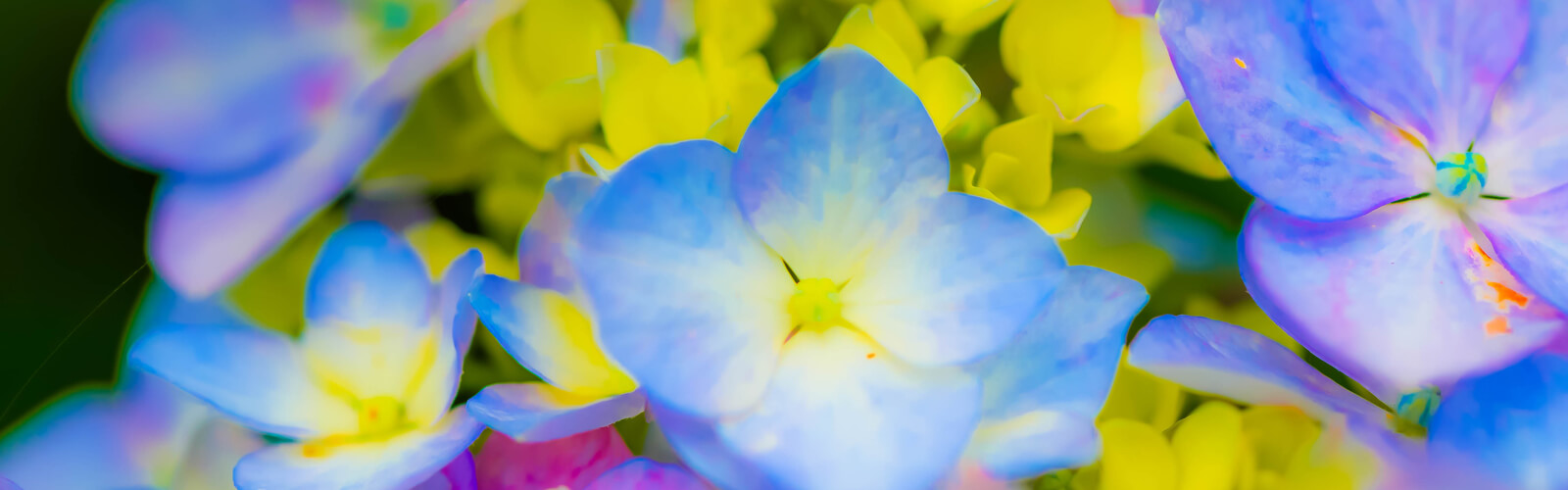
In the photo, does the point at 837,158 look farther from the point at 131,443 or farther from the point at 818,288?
the point at 131,443

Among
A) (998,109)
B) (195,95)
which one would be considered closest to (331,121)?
(195,95)

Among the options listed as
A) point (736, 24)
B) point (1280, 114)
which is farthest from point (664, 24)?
point (1280, 114)

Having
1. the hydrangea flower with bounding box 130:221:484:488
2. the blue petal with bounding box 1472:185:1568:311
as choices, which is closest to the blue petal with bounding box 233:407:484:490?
the hydrangea flower with bounding box 130:221:484:488

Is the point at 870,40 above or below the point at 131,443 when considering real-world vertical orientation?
above

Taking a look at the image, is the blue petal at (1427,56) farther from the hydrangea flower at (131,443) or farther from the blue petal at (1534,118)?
the hydrangea flower at (131,443)

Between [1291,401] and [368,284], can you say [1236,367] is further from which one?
[368,284]

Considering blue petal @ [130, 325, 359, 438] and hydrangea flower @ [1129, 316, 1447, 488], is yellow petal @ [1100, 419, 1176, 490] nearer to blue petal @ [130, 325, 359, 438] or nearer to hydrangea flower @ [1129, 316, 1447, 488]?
hydrangea flower @ [1129, 316, 1447, 488]
